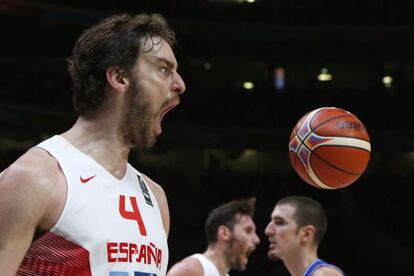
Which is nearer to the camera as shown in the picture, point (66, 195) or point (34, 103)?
point (66, 195)

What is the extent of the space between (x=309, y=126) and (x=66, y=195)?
2.39 metres

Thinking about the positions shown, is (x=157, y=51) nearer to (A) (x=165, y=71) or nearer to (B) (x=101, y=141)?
(A) (x=165, y=71)

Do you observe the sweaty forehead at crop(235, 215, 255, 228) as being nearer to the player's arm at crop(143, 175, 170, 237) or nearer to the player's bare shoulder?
the player's arm at crop(143, 175, 170, 237)

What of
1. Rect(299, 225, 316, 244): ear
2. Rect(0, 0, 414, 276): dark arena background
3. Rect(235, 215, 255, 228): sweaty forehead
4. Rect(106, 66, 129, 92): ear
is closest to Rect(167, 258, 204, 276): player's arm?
Rect(235, 215, 255, 228): sweaty forehead

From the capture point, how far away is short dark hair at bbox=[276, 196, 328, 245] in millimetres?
5125

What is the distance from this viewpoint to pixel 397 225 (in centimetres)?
1349

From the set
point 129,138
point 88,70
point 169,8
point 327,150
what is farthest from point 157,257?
point 169,8

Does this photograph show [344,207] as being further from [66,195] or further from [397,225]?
[66,195]

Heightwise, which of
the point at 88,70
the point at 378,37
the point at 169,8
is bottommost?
the point at 88,70

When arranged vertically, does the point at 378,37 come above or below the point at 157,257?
above

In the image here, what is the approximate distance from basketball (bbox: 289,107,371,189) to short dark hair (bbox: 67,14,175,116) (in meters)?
1.95

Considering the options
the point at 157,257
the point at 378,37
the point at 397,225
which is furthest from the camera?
the point at 378,37

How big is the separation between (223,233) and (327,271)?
1.97 meters

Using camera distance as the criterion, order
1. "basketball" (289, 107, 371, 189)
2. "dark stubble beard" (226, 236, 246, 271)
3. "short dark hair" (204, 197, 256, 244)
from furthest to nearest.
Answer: "short dark hair" (204, 197, 256, 244), "dark stubble beard" (226, 236, 246, 271), "basketball" (289, 107, 371, 189)
